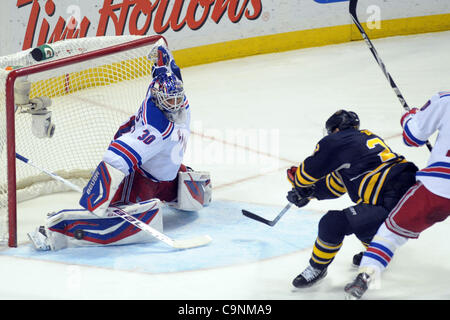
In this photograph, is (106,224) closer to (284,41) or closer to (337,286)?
(337,286)

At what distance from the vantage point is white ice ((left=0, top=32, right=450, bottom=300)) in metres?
3.15

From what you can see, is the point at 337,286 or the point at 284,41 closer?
the point at 337,286

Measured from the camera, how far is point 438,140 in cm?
282

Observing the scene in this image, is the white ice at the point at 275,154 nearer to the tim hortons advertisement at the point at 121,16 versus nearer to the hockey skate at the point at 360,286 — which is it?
the hockey skate at the point at 360,286

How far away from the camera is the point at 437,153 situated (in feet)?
9.24

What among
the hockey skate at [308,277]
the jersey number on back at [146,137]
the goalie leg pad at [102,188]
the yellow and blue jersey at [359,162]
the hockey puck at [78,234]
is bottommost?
the hockey puck at [78,234]

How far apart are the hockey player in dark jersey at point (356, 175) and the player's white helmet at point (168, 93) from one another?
0.83m

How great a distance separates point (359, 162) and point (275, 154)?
6.83ft

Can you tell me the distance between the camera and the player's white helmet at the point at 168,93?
3594 mm

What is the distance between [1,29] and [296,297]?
394 cm

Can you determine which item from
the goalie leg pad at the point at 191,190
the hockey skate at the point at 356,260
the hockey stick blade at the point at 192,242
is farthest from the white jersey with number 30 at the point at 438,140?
the goalie leg pad at the point at 191,190

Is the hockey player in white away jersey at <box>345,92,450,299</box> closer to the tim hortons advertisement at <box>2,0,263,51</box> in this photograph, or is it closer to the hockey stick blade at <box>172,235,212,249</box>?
the hockey stick blade at <box>172,235,212,249</box>

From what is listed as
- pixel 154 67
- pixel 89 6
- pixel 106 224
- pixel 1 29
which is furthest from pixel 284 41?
pixel 106 224

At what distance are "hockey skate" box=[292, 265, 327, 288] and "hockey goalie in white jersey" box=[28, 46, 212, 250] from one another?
0.83 metres
